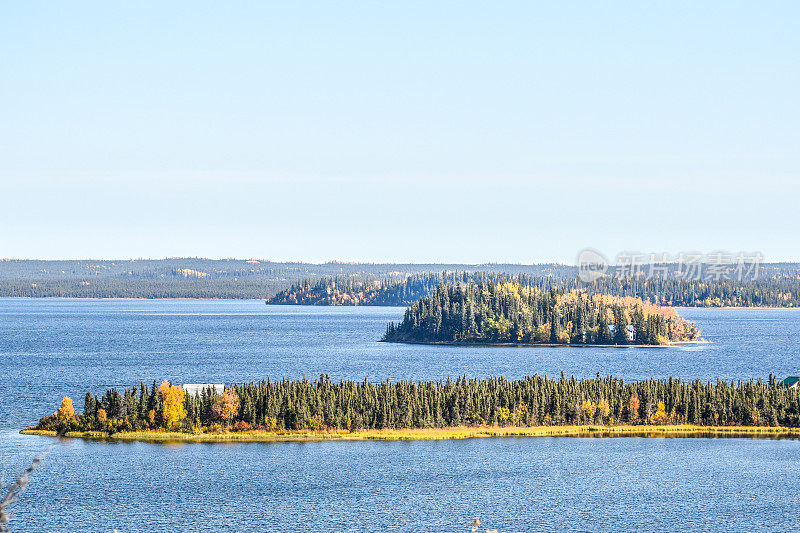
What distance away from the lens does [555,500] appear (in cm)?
9800

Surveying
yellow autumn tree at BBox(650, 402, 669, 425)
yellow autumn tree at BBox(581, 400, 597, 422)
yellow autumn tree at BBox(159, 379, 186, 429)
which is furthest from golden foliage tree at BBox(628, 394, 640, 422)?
yellow autumn tree at BBox(159, 379, 186, 429)

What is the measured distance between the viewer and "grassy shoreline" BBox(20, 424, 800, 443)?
125 meters

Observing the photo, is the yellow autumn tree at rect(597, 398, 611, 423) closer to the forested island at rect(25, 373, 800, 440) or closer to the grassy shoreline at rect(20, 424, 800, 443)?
the forested island at rect(25, 373, 800, 440)

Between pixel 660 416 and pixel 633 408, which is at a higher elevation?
pixel 633 408

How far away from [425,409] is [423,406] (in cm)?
65

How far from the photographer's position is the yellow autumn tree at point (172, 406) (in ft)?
416

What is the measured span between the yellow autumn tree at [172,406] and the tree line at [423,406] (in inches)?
4.9

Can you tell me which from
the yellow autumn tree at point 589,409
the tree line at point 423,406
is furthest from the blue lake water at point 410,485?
the yellow autumn tree at point 589,409

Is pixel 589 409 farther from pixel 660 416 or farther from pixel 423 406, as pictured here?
pixel 423 406

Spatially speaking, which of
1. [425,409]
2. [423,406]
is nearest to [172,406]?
[423,406]

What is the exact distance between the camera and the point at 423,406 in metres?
135

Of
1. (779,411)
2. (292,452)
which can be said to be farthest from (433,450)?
(779,411)

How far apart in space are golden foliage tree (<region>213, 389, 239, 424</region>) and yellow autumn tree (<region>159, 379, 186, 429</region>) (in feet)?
14.2

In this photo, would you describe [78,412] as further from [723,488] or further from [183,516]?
[723,488]
